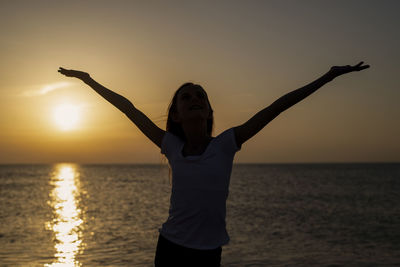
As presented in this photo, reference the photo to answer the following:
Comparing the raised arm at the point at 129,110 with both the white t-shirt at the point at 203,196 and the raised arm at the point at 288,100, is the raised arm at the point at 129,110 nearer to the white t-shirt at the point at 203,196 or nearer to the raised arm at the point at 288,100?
the white t-shirt at the point at 203,196

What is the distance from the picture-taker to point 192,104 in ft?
11.0

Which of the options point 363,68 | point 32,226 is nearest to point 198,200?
point 363,68

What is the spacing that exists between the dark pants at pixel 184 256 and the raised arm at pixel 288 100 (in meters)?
0.88

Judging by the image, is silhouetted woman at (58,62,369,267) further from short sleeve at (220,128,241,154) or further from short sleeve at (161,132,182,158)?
short sleeve at (161,132,182,158)

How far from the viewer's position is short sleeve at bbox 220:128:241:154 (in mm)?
3037

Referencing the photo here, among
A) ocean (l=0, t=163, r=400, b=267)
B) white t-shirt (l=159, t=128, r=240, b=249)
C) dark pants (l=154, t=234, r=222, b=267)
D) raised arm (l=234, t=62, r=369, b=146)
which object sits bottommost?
ocean (l=0, t=163, r=400, b=267)

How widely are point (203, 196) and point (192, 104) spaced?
0.77m

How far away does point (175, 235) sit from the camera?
3080 millimetres

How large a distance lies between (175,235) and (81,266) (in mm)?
11668

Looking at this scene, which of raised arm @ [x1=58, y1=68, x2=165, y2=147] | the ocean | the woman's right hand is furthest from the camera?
the ocean

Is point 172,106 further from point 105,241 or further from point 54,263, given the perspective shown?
point 105,241

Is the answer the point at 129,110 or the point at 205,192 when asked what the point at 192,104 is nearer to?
the point at 129,110

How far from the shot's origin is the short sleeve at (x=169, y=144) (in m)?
3.34

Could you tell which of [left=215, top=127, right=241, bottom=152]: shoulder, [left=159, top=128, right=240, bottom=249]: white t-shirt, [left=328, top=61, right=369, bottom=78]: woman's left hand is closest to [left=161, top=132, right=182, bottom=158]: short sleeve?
[left=159, top=128, right=240, bottom=249]: white t-shirt
